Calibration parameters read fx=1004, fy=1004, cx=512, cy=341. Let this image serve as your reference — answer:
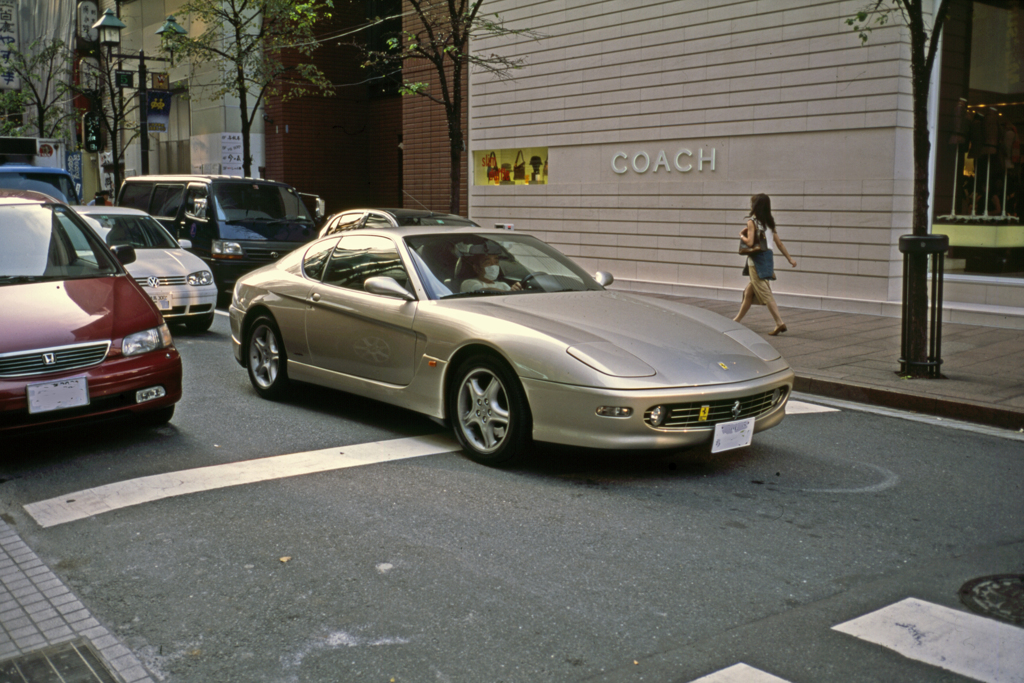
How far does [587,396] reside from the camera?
5.21m

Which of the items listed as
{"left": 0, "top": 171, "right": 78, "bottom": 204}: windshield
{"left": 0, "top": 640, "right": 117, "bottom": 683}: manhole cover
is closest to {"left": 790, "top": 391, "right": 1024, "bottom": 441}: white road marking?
{"left": 0, "top": 640, "right": 117, "bottom": 683}: manhole cover

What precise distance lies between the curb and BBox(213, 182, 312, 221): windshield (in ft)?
30.8

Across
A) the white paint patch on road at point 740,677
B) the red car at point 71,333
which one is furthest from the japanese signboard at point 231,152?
the white paint patch on road at point 740,677

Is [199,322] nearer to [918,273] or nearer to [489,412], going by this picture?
[489,412]

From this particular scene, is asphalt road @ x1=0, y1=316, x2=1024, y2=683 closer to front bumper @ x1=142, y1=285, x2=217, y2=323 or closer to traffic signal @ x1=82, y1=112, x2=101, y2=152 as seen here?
front bumper @ x1=142, y1=285, x2=217, y2=323

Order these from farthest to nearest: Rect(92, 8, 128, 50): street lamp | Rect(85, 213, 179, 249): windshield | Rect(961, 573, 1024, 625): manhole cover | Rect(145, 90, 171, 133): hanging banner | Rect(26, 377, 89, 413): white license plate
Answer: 1. Rect(145, 90, 171, 133): hanging banner
2. Rect(92, 8, 128, 50): street lamp
3. Rect(85, 213, 179, 249): windshield
4. Rect(26, 377, 89, 413): white license plate
5. Rect(961, 573, 1024, 625): manhole cover

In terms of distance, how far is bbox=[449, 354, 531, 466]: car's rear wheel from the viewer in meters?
5.53

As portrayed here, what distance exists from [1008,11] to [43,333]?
12.1 meters

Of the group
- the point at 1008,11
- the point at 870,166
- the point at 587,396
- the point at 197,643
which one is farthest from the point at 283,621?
the point at 1008,11

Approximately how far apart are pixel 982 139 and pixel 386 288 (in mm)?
9755

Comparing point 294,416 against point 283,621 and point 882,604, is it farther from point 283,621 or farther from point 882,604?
point 882,604

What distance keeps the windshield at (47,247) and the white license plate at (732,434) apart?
424 cm

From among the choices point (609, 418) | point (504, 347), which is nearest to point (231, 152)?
point (504, 347)

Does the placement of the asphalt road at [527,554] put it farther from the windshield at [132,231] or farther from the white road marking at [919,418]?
the windshield at [132,231]
